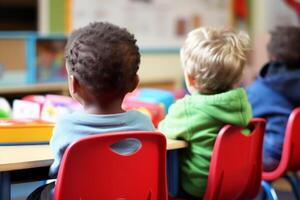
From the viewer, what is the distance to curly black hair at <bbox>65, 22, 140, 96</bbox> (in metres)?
1.26

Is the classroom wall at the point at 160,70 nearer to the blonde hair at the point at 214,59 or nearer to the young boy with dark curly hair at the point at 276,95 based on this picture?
the young boy with dark curly hair at the point at 276,95

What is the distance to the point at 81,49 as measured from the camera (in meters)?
1.29

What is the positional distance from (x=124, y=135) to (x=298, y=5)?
3.89 m

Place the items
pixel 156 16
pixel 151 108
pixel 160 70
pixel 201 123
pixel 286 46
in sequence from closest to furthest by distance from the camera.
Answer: pixel 201 123
pixel 151 108
pixel 286 46
pixel 156 16
pixel 160 70

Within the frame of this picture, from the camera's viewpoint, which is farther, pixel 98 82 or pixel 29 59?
pixel 29 59

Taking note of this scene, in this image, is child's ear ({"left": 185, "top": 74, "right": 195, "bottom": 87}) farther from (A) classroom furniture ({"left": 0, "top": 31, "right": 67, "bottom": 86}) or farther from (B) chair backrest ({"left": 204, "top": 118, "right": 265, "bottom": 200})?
(A) classroom furniture ({"left": 0, "top": 31, "right": 67, "bottom": 86})

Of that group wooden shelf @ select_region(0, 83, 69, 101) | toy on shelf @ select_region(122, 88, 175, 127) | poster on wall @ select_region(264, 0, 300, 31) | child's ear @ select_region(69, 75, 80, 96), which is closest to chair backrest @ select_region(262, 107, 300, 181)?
toy on shelf @ select_region(122, 88, 175, 127)

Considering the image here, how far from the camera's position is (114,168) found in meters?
1.24

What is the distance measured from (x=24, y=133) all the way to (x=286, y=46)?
4.35 ft

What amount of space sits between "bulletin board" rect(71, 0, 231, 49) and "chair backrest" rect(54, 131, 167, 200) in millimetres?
2188

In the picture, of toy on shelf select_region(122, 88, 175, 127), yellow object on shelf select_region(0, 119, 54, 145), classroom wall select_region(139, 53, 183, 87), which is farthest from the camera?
classroom wall select_region(139, 53, 183, 87)

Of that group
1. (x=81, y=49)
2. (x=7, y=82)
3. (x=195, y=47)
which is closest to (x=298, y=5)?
(x=7, y=82)

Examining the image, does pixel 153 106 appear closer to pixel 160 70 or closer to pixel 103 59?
pixel 103 59

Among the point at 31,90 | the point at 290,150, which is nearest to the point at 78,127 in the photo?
the point at 290,150
